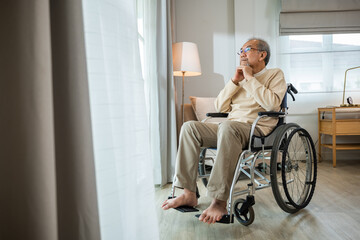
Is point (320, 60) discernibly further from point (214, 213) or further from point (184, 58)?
point (214, 213)

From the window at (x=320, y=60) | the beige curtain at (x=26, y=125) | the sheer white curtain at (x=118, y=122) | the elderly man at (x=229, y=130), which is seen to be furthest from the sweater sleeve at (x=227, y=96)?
the window at (x=320, y=60)

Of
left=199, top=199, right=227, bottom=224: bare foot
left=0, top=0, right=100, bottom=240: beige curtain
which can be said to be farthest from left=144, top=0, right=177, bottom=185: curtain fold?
left=0, top=0, right=100, bottom=240: beige curtain

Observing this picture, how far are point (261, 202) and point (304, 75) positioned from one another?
7.85 feet

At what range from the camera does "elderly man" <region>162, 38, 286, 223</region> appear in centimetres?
133

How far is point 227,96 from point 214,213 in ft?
2.72

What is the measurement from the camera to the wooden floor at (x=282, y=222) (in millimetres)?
1254

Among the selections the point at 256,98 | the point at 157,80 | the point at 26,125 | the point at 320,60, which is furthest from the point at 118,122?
the point at 320,60

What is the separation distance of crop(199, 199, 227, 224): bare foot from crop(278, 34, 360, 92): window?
2.72 m

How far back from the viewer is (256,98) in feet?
5.20

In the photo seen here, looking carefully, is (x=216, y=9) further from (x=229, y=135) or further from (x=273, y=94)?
(x=229, y=135)

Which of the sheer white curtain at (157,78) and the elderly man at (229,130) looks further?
the sheer white curtain at (157,78)

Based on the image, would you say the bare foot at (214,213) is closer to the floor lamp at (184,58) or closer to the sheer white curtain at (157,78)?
the sheer white curtain at (157,78)

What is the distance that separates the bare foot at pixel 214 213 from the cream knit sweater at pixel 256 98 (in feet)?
1.60

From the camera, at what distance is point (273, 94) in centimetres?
158
